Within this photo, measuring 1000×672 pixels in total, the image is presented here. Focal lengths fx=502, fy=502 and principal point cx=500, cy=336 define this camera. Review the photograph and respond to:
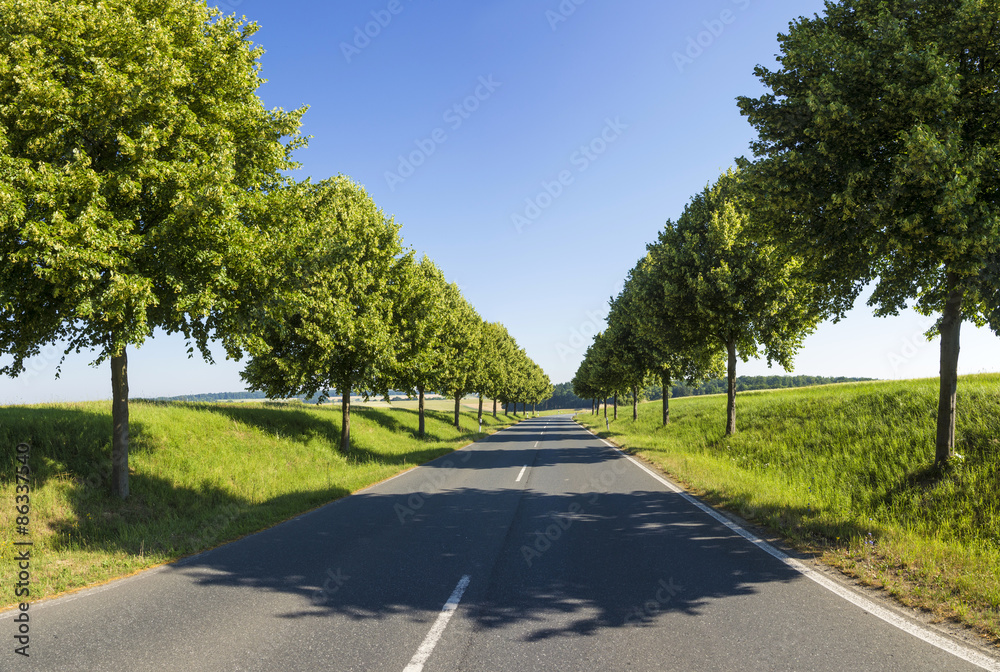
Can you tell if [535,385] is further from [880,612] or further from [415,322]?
[880,612]

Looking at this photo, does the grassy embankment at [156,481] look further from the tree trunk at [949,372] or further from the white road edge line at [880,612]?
the tree trunk at [949,372]

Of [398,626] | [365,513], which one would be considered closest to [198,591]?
[398,626]

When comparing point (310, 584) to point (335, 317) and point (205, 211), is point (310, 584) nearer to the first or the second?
point (205, 211)

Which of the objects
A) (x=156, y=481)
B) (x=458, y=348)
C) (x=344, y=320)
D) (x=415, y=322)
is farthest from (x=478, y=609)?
(x=458, y=348)

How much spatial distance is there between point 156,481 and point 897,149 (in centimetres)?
1597

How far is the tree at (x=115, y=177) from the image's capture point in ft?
24.7

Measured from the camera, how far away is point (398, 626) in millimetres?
4672

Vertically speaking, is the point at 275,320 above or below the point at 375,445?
above

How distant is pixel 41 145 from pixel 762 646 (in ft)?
38.1

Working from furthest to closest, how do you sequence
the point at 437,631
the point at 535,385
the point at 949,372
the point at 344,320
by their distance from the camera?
1. the point at 535,385
2. the point at 344,320
3. the point at 949,372
4. the point at 437,631

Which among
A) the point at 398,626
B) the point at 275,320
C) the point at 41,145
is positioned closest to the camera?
the point at 398,626

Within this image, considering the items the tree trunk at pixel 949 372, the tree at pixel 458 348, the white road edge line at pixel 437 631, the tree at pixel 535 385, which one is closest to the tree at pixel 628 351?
the tree at pixel 458 348

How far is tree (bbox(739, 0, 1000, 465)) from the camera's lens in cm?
694

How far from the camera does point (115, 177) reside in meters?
8.13
